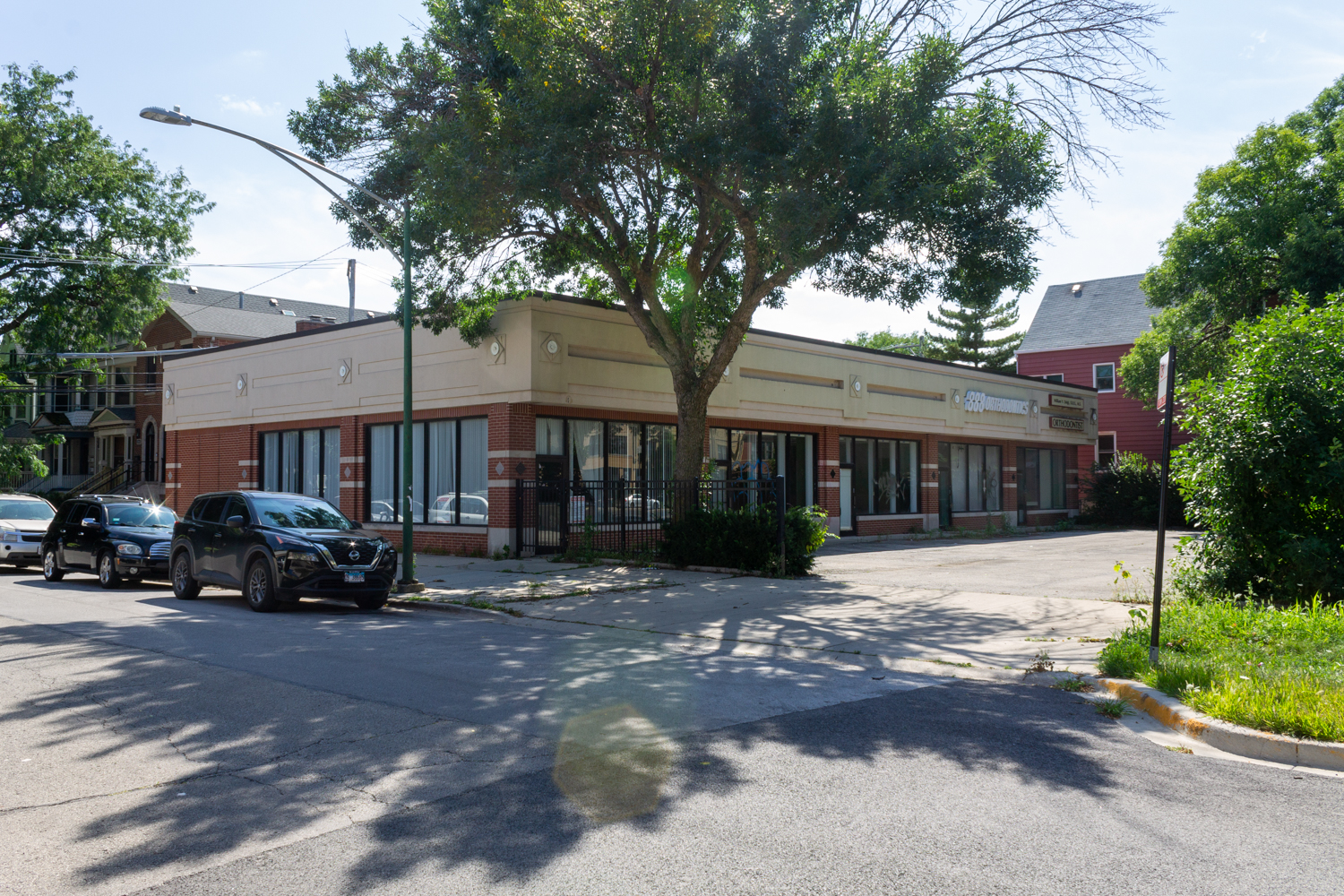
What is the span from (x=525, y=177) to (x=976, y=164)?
758cm

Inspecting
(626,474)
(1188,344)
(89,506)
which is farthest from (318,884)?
(1188,344)

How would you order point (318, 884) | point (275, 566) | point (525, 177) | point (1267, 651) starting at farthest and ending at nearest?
point (525, 177)
point (275, 566)
point (1267, 651)
point (318, 884)

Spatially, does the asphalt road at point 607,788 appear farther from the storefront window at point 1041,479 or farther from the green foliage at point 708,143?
the storefront window at point 1041,479

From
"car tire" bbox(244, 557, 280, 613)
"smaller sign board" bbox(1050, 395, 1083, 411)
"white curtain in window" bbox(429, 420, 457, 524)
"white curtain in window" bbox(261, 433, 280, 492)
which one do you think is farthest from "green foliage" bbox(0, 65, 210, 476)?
"smaller sign board" bbox(1050, 395, 1083, 411)

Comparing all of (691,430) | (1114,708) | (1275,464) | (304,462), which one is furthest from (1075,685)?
(304,462)

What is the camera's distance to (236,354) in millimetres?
30375

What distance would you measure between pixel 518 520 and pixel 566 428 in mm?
2579

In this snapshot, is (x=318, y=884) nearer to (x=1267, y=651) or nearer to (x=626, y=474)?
(x=1267, y=651)

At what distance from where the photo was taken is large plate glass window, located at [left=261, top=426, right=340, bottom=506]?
27.8 m

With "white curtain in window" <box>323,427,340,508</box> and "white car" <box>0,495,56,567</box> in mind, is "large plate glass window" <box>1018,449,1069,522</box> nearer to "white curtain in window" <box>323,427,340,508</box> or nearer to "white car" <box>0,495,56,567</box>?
"white curtain in window" <box>323,427,340,508</box>

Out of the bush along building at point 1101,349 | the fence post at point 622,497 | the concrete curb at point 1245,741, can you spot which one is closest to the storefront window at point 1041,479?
the bush along building at point 1101,349

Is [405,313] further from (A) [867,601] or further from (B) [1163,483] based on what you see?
(B) [1163,483]

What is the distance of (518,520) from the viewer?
22141 mm

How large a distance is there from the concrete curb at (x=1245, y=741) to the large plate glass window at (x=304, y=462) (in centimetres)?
→ 2334
